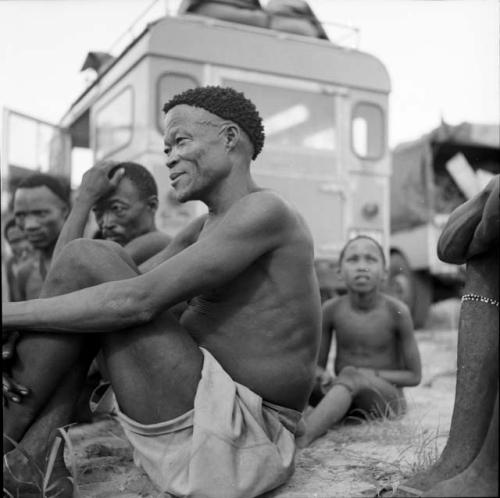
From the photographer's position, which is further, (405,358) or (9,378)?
(405,358)

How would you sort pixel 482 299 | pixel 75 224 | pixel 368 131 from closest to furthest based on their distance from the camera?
pixel 482 299 < pixel 75 224 < pixel 368 131

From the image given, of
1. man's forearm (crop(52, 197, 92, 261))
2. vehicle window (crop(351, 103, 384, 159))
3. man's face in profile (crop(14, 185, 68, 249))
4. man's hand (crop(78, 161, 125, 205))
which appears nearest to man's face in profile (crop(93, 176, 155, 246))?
man's hand (crop(78, 161, 125, 205))

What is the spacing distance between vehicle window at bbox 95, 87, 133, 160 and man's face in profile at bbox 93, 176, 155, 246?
7.54ft

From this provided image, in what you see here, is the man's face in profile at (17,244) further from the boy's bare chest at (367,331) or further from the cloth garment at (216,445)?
the cloth garment at (216,445)

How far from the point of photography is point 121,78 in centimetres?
539

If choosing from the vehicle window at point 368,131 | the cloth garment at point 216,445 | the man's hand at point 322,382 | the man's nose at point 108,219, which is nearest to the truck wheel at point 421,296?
the vehicle window at point 368,131

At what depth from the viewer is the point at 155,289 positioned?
1.72 m

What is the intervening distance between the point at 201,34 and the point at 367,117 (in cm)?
184

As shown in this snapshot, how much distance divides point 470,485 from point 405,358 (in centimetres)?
199

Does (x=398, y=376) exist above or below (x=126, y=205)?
below

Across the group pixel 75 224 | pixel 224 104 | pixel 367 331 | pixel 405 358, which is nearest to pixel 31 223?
pixel 75 224

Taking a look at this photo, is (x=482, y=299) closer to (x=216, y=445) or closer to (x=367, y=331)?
(x=216, y=445)

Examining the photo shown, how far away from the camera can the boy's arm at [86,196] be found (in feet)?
8.32

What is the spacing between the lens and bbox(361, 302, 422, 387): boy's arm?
3.17 metres
